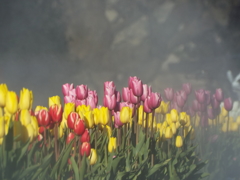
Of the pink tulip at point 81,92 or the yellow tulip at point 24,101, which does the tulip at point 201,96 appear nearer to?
the pink tulip at point 81,92

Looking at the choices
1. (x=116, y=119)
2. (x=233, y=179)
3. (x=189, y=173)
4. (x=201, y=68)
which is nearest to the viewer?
(x=116, y=119)

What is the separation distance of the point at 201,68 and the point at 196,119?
4.15 ft

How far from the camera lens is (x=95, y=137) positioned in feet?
4.57

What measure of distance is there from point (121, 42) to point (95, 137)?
89.4 inches

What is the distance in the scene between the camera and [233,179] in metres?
2.74

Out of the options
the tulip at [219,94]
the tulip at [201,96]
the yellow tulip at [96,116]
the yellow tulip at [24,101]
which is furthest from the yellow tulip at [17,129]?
the tulip at [219,94]

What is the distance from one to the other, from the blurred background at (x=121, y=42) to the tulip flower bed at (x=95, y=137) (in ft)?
3.51

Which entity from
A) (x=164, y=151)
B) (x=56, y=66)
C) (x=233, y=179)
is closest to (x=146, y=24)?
Answer: (x=56, y=66)

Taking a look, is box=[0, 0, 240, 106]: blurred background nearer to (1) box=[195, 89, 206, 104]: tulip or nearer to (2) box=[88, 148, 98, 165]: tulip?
(1) box=[195, 89, 206, 104]: tulip

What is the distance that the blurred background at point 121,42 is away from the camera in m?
2.97

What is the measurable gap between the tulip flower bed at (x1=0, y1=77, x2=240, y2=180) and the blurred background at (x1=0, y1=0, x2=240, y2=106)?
1071mm

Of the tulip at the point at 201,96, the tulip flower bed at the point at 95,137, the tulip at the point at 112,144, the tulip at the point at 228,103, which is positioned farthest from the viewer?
the tulip at the point at 228,103

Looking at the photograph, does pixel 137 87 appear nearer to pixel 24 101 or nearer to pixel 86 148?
pixel 86 148

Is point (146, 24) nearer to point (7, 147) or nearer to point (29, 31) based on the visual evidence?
point (29, 31)
